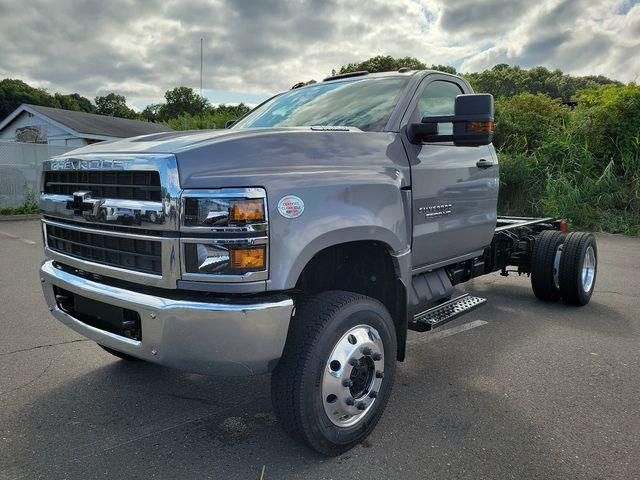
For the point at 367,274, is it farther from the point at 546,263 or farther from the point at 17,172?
the point at 17,172

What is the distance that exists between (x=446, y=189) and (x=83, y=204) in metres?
2.35

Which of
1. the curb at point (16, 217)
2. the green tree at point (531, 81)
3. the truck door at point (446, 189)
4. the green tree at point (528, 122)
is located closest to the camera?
the truck door at point (446, 189)

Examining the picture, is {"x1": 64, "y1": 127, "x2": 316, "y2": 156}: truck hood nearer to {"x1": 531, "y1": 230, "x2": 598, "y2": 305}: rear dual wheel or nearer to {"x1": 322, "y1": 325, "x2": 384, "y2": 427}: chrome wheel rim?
{"x1": 322, "y1": 325, "x2": 384, "y2": 427}: chrome wheel rim

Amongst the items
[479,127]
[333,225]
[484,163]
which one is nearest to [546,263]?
[484,163]

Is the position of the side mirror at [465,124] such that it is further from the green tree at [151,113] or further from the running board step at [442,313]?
the green tree at [151,113]

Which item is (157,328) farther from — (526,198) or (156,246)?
(526,198)

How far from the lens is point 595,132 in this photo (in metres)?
13.8

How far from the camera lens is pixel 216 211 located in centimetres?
224

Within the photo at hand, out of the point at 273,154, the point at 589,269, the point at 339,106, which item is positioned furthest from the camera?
the point at 589,269

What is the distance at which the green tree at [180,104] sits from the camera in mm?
62125

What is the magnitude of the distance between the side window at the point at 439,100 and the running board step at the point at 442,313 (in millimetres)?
1292

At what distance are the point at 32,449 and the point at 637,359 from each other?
14.1 feet

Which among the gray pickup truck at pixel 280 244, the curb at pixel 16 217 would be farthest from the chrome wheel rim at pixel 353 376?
the curb at pixel 16 217

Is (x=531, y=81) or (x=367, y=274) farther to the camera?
(x=531, y=81)
